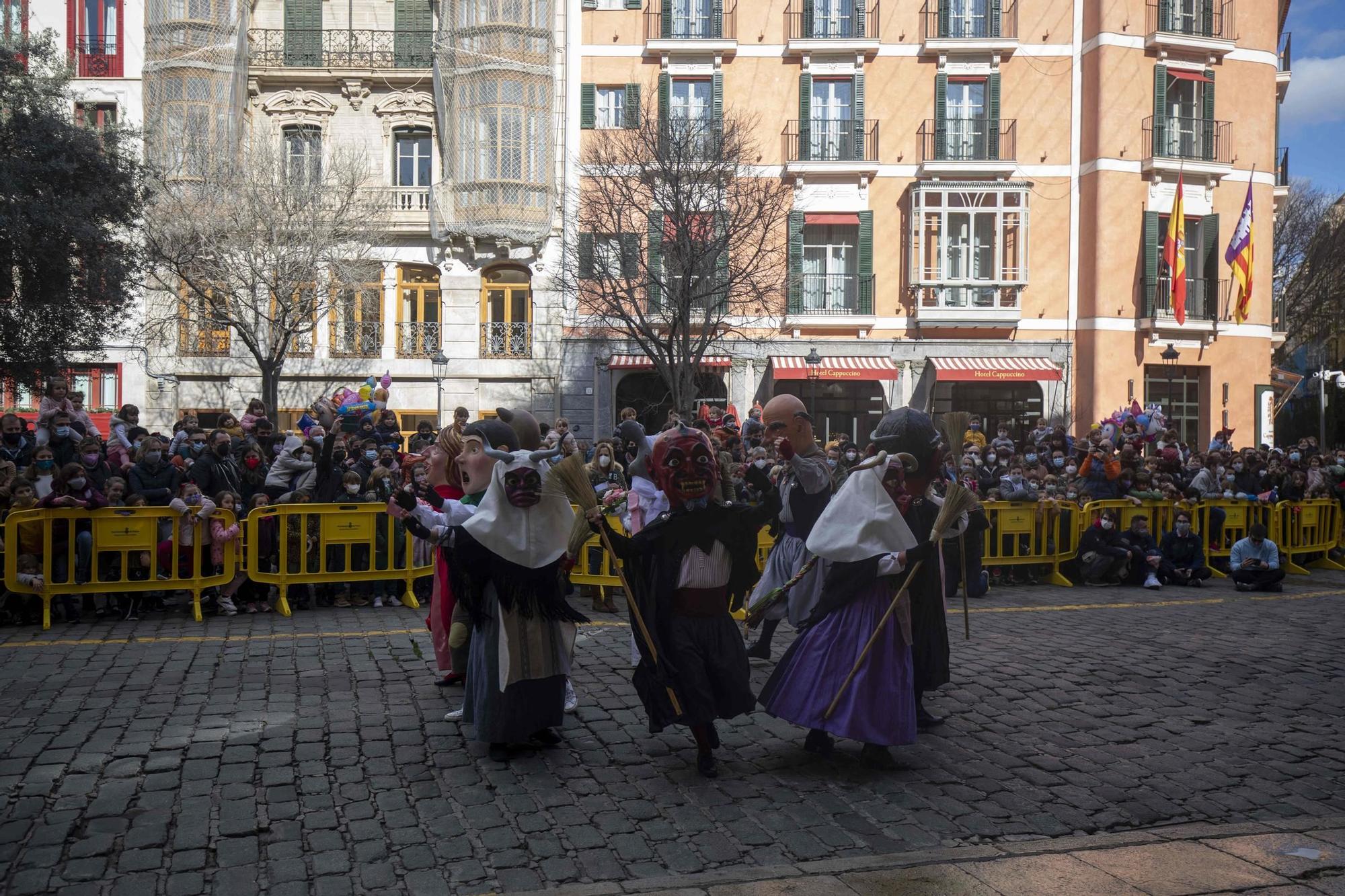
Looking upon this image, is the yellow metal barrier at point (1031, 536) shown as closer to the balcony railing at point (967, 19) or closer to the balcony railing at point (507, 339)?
the balcony railing at point (507, 339)

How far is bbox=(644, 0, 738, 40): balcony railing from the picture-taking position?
87.7ft

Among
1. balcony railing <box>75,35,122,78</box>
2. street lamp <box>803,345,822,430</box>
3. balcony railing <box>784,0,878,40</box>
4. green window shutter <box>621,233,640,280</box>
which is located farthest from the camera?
balcony railing <box>784,0,878,40</box>

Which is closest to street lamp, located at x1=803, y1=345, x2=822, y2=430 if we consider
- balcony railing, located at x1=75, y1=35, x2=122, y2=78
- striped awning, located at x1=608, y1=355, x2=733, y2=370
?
striped awning, located at x1=608, y1=355, x2=733, y2=370

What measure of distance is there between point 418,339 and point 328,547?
16738mm

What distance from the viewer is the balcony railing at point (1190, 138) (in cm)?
2681

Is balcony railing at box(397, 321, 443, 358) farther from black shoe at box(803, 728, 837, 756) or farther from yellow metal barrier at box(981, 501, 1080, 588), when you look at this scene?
black shoe at box(803, 728, 837, 756)

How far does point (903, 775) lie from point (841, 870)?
137 centimetres

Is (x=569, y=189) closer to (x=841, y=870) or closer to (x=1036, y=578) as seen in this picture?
(x=1036, y=578)

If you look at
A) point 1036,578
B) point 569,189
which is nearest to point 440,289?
point 569,189

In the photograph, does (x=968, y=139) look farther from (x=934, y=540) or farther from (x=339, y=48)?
(x=934, y=540)

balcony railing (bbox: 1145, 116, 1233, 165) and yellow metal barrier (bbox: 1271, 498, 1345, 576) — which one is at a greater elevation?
balcony railing (bbox: 1145, 116, 1233, 165)

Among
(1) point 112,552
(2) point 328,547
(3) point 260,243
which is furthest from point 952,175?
(1) point 112,552

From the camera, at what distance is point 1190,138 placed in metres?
27.3

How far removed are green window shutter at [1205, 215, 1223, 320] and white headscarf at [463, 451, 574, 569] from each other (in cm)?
2590
